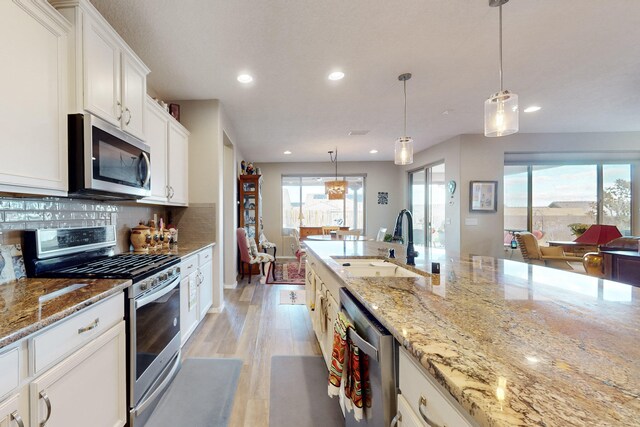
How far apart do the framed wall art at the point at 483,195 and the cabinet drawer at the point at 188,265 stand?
461 centimetres

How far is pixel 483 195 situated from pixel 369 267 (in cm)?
393

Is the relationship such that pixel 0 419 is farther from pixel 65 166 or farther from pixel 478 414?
pixel 478 414

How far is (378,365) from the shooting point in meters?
0.88

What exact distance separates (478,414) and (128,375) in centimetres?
170

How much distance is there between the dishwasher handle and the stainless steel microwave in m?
1.60

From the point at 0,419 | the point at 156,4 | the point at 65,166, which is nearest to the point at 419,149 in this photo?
the point at 156,4

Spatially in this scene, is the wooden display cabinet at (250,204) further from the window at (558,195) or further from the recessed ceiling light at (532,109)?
the window at (558,195)

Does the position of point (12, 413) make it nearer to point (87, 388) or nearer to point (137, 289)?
point (87, 388)

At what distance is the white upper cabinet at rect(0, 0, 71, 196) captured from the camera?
1124mm

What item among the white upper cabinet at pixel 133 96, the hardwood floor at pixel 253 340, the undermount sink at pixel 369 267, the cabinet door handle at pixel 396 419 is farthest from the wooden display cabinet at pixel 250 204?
the cabinet door handle at pixel 396 419

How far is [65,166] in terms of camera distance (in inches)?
55.6

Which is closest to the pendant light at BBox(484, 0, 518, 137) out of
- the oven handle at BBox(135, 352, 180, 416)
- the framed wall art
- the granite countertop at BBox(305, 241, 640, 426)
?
the granite countertop at BBox(305, 241, 640, 426)

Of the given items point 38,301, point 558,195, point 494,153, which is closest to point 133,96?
point 38,301

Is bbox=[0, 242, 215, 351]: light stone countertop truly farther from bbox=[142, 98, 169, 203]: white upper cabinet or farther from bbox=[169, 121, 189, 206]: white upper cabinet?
bbox=[169, 121, 189, 206]: white upper cabinet
